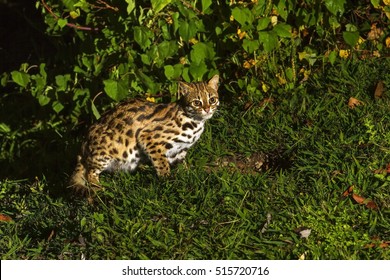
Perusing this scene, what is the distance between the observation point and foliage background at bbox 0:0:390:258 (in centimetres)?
757

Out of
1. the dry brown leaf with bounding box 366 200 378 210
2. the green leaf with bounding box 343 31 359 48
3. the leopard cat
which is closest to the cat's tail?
the leopard cat

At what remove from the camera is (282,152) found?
24.5 feet

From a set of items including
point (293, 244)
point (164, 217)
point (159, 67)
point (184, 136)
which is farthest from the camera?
point (159, 67)

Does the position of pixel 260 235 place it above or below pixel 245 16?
below

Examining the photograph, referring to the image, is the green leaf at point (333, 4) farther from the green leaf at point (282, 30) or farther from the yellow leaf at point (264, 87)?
the yellow leaf at point (264, 87)

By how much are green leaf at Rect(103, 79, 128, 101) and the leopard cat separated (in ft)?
0.39

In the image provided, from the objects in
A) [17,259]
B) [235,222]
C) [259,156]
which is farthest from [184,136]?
[17,259]

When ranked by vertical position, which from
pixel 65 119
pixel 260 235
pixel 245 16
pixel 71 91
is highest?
pixel 245 16

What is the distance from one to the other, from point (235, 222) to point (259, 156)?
4.53 feet

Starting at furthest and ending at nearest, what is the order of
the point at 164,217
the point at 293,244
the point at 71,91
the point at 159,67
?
the point at 71,91 → the point at 159,67 → the point at 164,217 → the point at 293,244

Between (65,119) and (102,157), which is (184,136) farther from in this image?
(65,119)

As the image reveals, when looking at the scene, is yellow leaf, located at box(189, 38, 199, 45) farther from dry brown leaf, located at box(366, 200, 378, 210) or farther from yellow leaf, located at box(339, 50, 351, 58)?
dry brown leaf, located at box(366, 200, 378, 210)

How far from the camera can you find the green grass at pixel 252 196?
6.05m

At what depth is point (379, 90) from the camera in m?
7.94
